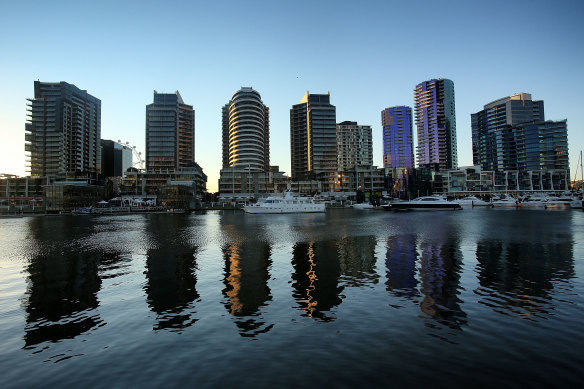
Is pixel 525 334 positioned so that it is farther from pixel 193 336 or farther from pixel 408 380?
pixel 193 336

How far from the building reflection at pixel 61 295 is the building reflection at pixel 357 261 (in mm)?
12538

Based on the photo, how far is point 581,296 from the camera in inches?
570

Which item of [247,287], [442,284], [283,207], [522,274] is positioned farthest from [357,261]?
[283,207]

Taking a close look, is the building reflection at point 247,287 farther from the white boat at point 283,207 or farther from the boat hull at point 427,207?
the boat hull at point 427,207

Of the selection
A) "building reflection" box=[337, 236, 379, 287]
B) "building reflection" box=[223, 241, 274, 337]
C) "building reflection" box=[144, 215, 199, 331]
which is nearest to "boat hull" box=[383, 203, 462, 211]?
"building reflection" box=[337, 236, 379, 287]

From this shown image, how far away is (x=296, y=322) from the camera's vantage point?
1203 cm

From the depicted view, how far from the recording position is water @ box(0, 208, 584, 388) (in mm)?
8422

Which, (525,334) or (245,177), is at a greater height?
(245,177)

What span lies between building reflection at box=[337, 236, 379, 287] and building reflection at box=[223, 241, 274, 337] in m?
5.00

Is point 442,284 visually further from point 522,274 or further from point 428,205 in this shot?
point 428,205

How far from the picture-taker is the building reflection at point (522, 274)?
44.3 ft

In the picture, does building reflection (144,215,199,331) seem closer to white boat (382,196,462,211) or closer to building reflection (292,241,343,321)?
building reflection (292,241,343,321)

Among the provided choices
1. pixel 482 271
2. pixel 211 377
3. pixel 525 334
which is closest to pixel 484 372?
pixel 525 334

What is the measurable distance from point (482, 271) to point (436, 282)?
472 centimetres
